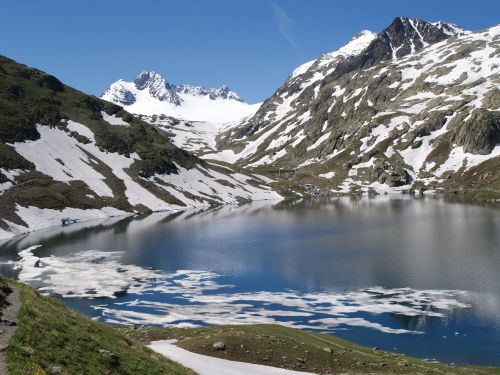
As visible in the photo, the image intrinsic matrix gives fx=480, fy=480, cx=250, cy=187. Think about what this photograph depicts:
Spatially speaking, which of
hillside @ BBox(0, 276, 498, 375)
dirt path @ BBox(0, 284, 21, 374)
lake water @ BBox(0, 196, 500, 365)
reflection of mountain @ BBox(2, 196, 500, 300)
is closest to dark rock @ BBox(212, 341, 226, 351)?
hillside @ BBox(0, 276, 498, 375)

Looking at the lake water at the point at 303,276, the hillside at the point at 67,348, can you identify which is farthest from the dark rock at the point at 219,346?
the lake water at the point at 303,276

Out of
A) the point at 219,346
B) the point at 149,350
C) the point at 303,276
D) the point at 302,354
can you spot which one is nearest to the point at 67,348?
the point at 149,350

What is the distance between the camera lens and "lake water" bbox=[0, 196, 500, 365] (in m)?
54.3

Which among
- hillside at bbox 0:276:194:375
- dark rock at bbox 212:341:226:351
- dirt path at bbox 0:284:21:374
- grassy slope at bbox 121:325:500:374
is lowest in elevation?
grassy slope at bbox 121:325:500:374

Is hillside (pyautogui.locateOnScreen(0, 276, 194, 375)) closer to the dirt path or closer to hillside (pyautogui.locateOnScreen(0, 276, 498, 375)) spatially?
hillside (pyautogui.locateOnScreen(0, 276, 498, 375))

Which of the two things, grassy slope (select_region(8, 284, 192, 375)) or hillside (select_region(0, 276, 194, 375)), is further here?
grassy slope (select_region(8, 284, 192, 375))

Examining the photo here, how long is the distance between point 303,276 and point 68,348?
187 ft

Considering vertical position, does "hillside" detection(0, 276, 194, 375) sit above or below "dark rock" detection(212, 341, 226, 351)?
above

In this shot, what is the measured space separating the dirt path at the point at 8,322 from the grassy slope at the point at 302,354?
33.2 feet

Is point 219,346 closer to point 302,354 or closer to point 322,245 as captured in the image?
point 302,354

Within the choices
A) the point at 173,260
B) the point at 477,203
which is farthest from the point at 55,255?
the point at 477,203

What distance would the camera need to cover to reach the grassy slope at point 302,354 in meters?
37.5

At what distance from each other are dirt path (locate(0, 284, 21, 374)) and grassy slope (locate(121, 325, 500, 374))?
1011 cm

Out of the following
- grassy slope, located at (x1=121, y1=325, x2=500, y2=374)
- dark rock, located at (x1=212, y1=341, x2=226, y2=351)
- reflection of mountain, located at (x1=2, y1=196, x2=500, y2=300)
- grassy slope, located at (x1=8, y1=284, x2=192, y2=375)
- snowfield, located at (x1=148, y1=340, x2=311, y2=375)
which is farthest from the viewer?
reflection of mountain, located at (x1=2, y1=196, x2=500, y2=300)
